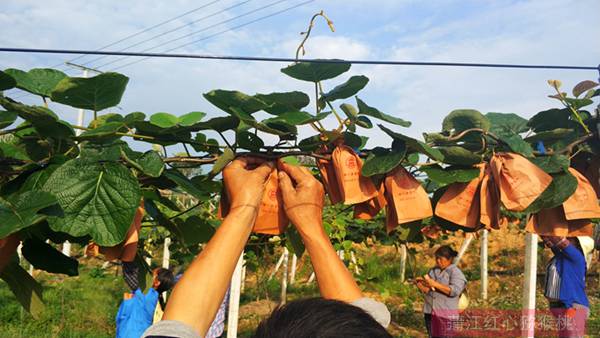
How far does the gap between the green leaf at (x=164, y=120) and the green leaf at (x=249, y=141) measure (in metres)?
0.16

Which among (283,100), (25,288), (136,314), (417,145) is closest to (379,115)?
(417,145)

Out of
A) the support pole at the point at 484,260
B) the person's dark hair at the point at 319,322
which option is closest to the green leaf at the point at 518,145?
the person's dark hair at the point at 319,322

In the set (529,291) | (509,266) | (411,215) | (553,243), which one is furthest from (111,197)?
(509,266)

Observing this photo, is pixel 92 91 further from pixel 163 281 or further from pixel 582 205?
pixel 163 281

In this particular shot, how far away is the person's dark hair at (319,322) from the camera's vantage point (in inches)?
27.4

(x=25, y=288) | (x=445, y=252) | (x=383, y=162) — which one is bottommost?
(x=445, y=252)

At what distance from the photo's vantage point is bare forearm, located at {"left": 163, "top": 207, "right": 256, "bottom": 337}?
2.99ft

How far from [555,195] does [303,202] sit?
0.56 metres

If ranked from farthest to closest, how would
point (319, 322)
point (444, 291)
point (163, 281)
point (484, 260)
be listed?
point (484, 260) < point (444, 291) < point (163, 281) < point (319, 322)

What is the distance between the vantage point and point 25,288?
1.33m

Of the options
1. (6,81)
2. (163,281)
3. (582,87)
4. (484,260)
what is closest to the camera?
(6,81)

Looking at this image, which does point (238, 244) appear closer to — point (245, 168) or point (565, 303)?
point (245, 168)

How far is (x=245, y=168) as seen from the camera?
1152mm

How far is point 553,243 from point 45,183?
3.83 meters
